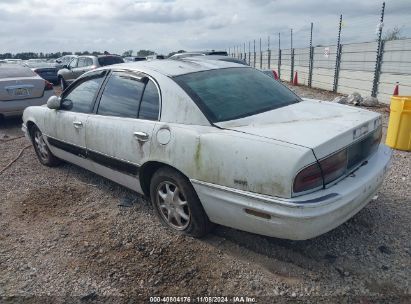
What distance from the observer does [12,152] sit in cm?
639

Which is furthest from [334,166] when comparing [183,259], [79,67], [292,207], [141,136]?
[79,67]

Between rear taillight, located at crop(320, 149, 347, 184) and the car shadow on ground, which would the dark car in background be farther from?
Result: rear taillight, located at crop(320, 149, 347, 184)

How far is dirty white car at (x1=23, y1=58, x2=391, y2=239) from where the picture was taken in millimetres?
2363

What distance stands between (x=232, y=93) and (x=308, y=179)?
1.22 meters

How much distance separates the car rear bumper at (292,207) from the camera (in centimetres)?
232

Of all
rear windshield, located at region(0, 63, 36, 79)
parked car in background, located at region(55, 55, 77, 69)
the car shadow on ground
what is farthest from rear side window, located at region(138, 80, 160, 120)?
parked car in background, located at region(55, 55, 77, 69)

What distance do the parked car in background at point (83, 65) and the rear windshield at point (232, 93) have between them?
10764 mm

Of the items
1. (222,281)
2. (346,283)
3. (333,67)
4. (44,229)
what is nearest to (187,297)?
(222,281)

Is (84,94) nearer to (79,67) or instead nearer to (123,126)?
(123,126)

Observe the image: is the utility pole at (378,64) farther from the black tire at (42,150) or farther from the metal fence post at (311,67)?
the black tire at (42,150)

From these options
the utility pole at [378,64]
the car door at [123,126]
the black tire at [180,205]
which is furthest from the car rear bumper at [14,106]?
the utility pole at [378,64]

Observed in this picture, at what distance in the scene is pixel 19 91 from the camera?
7.96m

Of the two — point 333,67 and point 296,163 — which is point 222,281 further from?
point 333,67

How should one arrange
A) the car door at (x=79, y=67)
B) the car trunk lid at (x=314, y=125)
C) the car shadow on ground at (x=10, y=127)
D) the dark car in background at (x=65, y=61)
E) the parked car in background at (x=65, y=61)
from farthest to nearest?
the parked car in background at (x=65, y=61) → the dark car in background at (x=65, y=61) → the car door at (x=79, y=67) → the car shadow on ground at (x=10, y=127) → the car trunk lid at (x=314, y=125)
